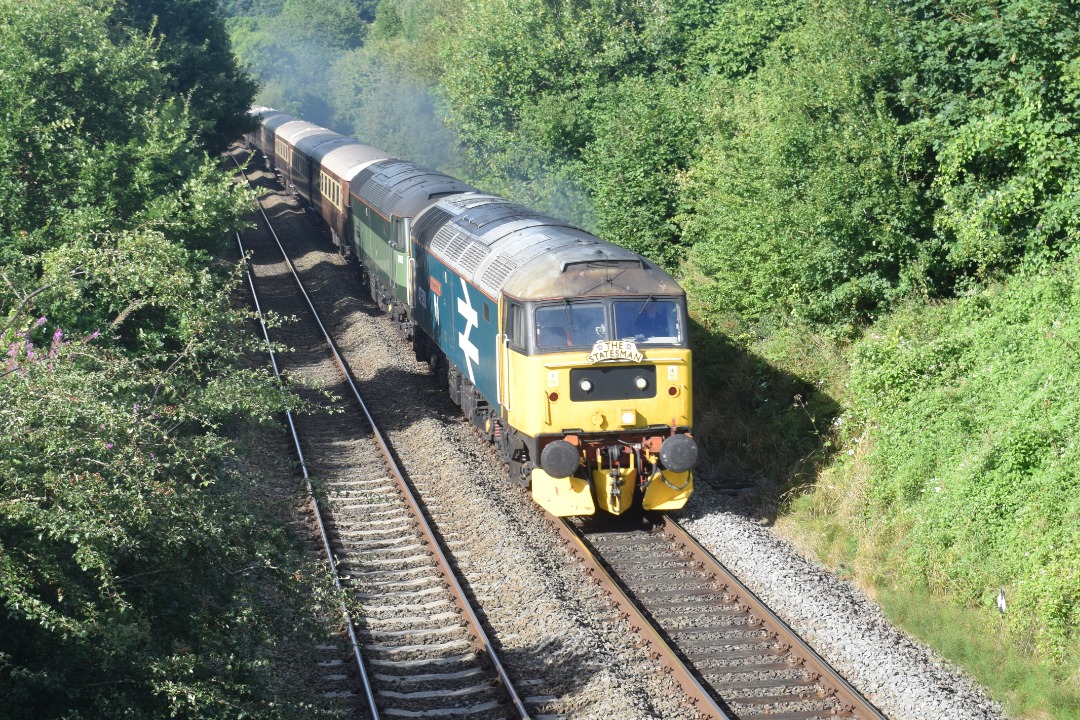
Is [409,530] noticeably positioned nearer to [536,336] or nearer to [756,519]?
[536,336]

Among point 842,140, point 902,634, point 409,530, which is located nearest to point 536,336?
point 409,530

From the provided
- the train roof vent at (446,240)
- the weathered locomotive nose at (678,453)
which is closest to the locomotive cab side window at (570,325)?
the weathered locomotive nose at (678,453)

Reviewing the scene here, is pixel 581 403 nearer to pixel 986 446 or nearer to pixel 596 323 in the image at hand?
pixel 596 323

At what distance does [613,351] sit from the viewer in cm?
1270

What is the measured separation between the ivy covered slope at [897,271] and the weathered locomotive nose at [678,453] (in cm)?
216

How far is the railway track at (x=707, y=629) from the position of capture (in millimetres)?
9586

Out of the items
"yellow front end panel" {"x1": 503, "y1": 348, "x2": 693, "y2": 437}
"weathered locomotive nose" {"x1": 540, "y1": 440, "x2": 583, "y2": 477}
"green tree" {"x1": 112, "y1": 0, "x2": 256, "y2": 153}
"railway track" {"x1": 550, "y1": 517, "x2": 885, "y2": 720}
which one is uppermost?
"green tree" {"x1": 112, "y1": 0, "x2": 256, "y2": 153}

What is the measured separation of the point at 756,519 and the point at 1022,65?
7.69m

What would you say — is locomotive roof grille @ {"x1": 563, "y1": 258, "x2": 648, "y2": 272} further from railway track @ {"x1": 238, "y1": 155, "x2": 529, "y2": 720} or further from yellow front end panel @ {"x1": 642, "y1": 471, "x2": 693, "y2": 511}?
railway track @ {"x1": 238, "y1": 155, "x2": 529, "y2": 720}

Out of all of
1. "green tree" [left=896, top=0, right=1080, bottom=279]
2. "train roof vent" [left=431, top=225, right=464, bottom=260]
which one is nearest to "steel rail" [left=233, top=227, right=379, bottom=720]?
"train roof vent" [left=431, top=225, right=464, bottom=260]

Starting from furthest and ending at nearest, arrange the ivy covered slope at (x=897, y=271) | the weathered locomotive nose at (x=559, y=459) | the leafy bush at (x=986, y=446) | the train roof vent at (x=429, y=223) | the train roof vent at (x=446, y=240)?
the train roof vent at (x=429, y=223) → the train roof vent at (x=446, y=240) → the weathered locomotive nose at (x=559, y=459) → the ivy covered slope at (x=897, y=271) → the leafy bush at (x=986, y=446)

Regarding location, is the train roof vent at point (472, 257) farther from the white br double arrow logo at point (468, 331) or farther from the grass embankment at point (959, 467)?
the grass embankment at point (959, 467)

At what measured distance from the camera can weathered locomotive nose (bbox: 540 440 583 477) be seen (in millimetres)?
12516

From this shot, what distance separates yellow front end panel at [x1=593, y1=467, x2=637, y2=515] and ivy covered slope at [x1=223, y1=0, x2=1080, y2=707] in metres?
2.41
